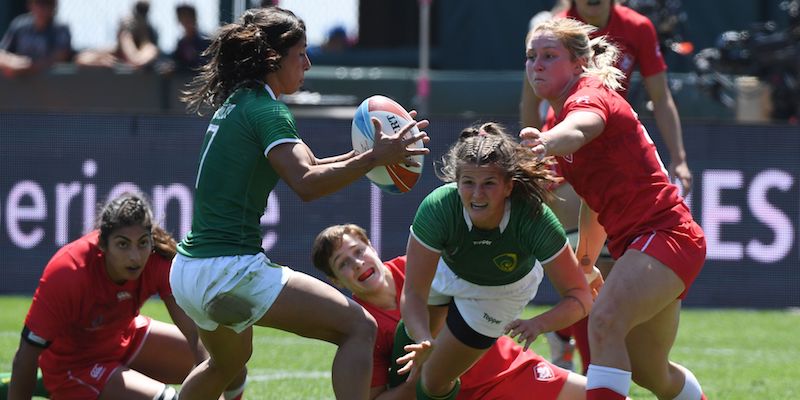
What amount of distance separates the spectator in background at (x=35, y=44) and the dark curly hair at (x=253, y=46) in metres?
8.28

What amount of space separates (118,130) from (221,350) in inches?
229

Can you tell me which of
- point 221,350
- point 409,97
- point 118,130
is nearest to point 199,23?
point 409,97

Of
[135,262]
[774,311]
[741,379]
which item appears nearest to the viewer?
[135,262]

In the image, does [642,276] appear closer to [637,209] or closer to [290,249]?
[637,209]

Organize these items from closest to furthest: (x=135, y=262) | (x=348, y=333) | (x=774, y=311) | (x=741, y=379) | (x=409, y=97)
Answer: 1. (x=348, y=333)
2. (x=135, y=262)
3. (x=741, y=379)
4. (x=774, y=311)
5. (x=409, y=97)

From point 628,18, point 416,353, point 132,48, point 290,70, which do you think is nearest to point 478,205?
point 416,353

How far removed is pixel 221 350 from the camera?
5031 millimetres

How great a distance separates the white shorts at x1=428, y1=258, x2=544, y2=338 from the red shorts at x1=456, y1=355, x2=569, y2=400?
0.29 meters

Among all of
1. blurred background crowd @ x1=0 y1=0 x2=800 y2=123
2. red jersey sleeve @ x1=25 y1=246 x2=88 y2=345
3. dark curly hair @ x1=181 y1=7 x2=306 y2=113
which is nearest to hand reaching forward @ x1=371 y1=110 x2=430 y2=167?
dark curly hair @ x1=181 y1=7 x2=306 y2=113

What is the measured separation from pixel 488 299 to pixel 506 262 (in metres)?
0.23

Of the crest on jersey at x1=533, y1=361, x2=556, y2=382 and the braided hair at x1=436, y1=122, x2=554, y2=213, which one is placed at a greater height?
the braided hair at x1=436, y1=122, x2=554, y2=213

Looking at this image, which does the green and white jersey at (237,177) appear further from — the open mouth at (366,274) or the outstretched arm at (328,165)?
the open mouth at (366,274)

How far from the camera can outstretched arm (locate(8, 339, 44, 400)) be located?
17.8 ft

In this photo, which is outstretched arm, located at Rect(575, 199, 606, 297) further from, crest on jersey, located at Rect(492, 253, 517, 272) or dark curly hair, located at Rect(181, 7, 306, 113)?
dark curly hair, located at Rect(181, 7, 306, 113)
